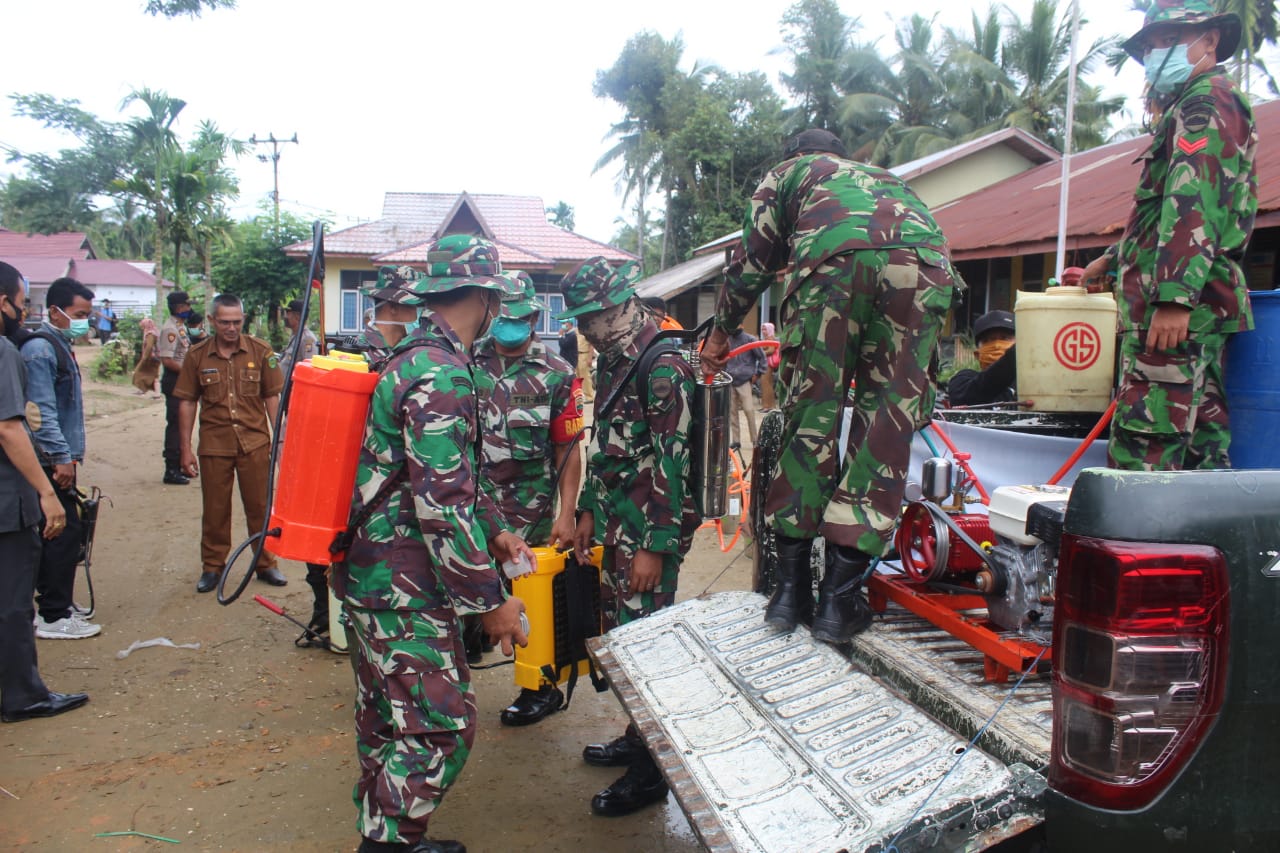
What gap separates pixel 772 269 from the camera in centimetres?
293

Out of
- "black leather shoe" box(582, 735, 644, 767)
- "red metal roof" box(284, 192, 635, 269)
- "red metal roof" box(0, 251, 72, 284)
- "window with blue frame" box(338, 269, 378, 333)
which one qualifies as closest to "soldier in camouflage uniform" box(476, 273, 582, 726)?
"black leather shoe" box(582, 735, 644, 767)

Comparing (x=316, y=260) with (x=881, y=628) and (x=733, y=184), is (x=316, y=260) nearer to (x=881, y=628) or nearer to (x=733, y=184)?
(x=881, y=628)

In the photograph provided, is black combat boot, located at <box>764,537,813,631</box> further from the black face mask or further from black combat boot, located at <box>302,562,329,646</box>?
the black face mask

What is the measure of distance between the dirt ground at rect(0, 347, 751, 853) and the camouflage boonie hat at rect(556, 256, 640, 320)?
6.35 ft

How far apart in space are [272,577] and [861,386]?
5.28 meters

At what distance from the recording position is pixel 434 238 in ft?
84.3

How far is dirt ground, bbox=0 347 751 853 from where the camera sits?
3.45m

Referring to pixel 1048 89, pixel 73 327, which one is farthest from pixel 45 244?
pixel 73 327

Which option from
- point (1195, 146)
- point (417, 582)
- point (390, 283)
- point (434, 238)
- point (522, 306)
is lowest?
point (417, 582)

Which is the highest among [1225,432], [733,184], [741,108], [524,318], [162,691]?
[741,108]

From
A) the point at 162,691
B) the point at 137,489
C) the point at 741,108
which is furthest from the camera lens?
the point at 741,108

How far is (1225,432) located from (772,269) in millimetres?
1458

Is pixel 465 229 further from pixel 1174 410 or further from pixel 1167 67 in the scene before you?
pixel 1174 410

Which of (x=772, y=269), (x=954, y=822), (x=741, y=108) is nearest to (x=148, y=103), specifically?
(x=741, y=108)
